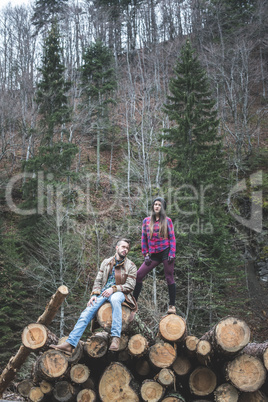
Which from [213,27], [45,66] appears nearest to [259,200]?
[45,66]

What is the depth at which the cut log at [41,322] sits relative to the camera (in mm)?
3884

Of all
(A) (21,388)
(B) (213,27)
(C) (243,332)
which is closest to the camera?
(C) (243,332)

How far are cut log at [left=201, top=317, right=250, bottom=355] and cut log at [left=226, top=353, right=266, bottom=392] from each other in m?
0.18

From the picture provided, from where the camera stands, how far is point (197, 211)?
12219 millimetres

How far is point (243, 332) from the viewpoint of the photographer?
3.32 metres

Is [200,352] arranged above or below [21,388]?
above

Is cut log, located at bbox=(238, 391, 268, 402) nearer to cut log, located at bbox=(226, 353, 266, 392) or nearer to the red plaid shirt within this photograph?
cut log, located at bbox=(226, 353, 266, 392)

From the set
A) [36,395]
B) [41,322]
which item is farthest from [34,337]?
[36,395]

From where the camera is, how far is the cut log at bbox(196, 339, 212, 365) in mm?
3521

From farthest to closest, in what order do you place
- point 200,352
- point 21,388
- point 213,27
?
point 213,27 < point 21,388 < point 200,352

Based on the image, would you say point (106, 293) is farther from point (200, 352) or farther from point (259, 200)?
point (259, 200)

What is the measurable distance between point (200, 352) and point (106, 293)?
4.64 feet

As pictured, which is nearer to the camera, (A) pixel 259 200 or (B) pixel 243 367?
(B) pixel 243 367

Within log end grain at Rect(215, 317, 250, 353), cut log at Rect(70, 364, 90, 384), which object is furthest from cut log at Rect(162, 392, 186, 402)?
cut log at Rect(70, 364, 90, 384)
